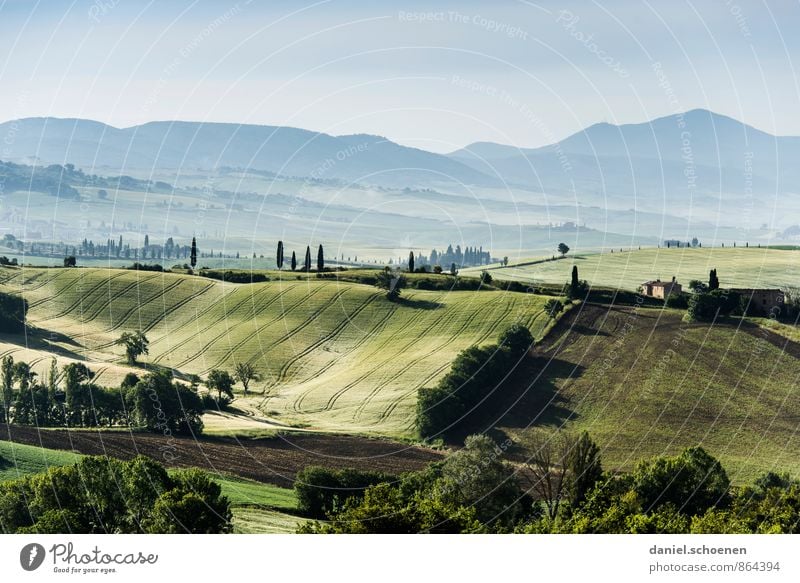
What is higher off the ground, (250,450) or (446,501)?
(446,501)

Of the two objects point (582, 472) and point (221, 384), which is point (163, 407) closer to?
point (221, 384)

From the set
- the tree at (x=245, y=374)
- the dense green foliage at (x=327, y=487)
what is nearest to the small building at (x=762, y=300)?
the tree at (x=245, y=374)

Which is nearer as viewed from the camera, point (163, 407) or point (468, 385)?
point (163, 407)

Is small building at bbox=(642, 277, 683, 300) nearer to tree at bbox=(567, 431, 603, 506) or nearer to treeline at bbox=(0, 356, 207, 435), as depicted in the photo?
treeline at bbox=(0, 356, 207, 435)

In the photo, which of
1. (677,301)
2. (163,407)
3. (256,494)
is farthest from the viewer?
(677,301)

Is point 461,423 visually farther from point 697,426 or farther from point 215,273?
point 215,273

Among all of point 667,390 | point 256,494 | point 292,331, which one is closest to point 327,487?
point 256,494

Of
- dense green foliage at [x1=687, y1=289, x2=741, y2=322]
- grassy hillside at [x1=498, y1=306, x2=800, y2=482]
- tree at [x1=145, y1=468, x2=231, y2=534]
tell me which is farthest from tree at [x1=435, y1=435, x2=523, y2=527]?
dense green foliage at [x1=687, y1=289, x2=741, y2=322]
